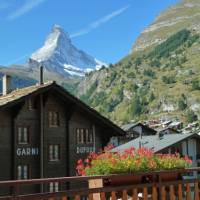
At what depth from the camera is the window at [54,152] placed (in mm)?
37875

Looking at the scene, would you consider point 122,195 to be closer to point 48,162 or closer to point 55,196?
point 55,196

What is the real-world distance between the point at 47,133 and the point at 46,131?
0.19 meters

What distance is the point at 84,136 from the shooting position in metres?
39.6

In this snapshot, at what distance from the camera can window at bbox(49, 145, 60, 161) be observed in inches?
1491

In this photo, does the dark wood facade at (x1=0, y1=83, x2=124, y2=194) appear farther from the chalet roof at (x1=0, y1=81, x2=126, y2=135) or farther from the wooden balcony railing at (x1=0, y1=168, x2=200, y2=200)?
the wooden balcony railing at (x1=0, y1=168, x2=200, y2=200)

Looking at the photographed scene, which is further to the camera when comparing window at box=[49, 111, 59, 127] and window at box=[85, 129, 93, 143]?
window at box=[85, 129, 93, 143]

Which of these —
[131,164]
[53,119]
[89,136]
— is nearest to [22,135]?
[53,119]

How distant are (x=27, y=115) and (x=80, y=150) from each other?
17.4 ft

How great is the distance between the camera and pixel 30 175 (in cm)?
3616

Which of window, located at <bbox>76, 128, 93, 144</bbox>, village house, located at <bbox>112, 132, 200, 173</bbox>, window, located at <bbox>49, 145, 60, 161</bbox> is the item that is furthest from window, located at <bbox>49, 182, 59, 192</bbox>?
village house, located at <bbox>112, 132, 200, 173</bbox>

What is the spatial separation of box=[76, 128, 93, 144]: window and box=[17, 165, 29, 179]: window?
517 cm

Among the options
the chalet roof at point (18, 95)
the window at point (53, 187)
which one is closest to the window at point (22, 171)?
the window at point (53, 187)

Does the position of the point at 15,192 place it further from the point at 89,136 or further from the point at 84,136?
the point at 84,136

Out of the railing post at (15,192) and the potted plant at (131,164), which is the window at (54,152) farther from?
the railing post at (15,192)
